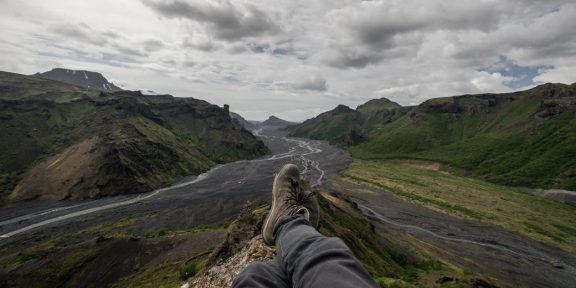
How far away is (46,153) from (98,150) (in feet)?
77.5

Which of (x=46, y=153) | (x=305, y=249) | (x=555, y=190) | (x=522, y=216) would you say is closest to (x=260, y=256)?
(x=305, y=249)

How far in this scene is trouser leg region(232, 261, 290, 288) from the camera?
410 centimetres

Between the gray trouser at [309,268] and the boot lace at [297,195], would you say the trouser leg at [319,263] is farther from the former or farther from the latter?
the boot lace at [297,195]

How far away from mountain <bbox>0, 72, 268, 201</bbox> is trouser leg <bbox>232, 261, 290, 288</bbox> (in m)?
115

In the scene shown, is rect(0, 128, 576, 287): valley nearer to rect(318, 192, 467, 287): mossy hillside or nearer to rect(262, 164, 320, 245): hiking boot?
rect(318, 192, 467, 287): mossy hillside

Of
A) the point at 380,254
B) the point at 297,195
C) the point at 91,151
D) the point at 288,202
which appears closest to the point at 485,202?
the point at 380,254

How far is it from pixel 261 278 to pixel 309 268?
2.18ft

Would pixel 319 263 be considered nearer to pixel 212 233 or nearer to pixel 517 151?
pixel 212 233

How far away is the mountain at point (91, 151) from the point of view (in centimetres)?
10575

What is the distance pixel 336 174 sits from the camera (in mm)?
130375

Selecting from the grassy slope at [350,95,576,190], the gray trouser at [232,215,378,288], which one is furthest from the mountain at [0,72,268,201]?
the gray trouser at [232,215,378,288]

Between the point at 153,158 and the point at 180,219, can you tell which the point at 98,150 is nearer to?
the point at 153,158

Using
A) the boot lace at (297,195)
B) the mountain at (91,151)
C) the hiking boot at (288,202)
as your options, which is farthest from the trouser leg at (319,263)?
the mountain at (91,151)

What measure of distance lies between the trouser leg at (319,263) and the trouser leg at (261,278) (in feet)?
0.44
